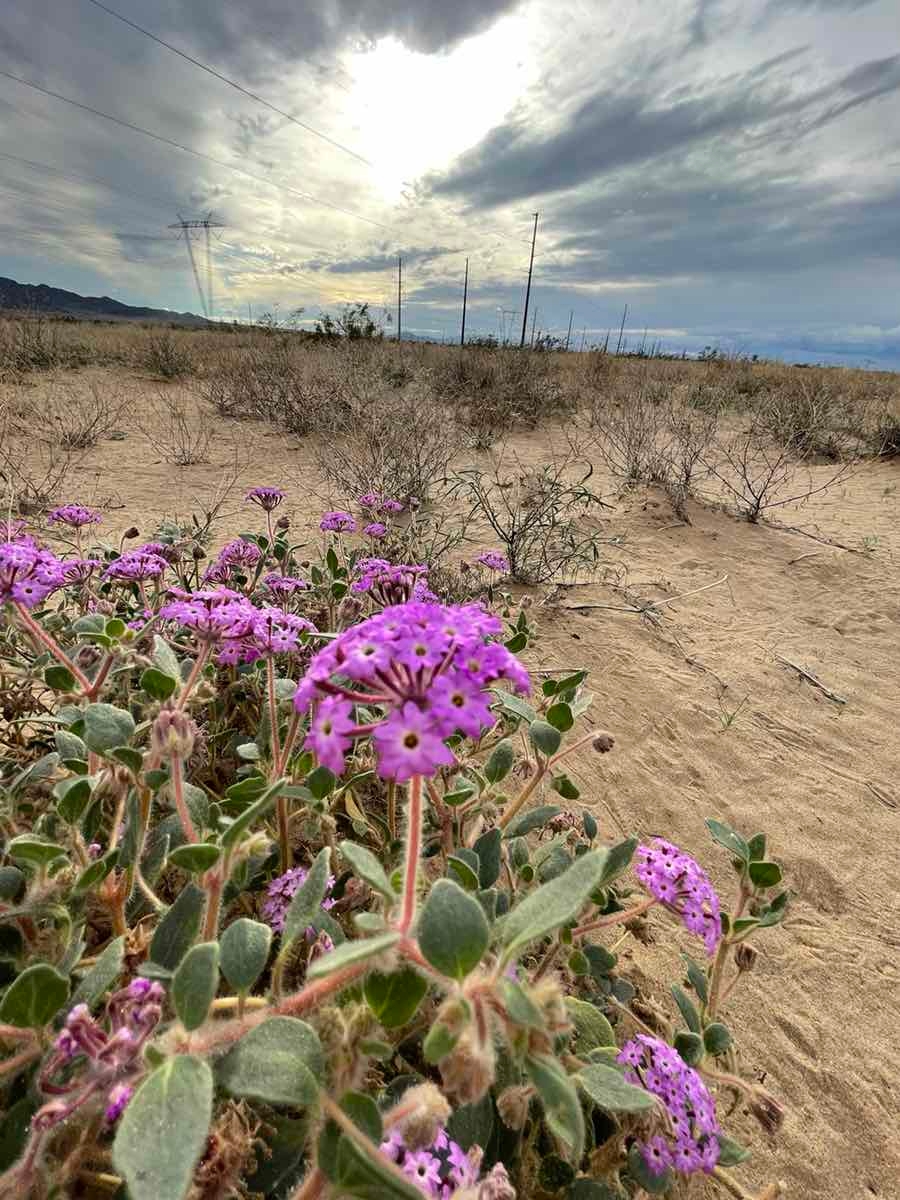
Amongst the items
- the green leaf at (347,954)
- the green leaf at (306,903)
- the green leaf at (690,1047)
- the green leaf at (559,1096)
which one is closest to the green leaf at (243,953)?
the green leaf at (306,903)

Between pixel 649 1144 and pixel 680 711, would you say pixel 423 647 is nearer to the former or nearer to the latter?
pixel 649 1144

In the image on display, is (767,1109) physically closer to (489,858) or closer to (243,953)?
(489,858)

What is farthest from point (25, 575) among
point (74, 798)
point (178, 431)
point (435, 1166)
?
point (178, 431)

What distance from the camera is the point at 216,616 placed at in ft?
4.51

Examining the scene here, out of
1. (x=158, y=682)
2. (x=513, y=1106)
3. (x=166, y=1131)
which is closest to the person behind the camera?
(x=166, y=1131)

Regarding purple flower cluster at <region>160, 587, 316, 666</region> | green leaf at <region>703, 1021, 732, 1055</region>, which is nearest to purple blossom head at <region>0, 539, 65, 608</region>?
purple flower cluster at <region>160, 587, 316, 666</region>

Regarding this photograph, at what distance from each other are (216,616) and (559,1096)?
1053 mm

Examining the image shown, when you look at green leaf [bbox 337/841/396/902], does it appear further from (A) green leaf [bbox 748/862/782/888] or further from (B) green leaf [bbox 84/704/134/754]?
(A) green leaf [bbox 748/862/782/888]

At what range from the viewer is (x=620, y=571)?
477cm

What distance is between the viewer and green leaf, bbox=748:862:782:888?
144 cm

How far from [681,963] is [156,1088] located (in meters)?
1.82

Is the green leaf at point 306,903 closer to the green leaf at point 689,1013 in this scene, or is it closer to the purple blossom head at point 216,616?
the purple blossom head at point 216,616

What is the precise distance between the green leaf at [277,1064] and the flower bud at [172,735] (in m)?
0.47

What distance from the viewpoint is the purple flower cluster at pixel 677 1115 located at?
1.18 metres
